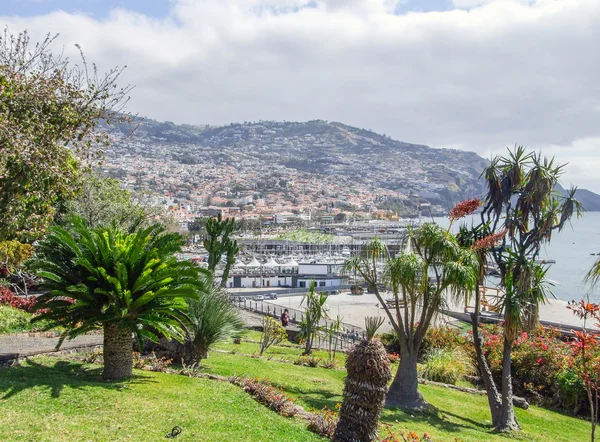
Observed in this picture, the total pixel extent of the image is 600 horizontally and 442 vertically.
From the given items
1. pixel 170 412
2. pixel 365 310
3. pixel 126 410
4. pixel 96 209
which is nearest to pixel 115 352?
pixel 126 410

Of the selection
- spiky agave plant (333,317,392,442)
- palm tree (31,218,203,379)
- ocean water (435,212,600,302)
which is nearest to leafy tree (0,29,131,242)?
palm tree (31,218,203,379)

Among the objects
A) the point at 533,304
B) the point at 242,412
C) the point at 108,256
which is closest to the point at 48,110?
the point at 108,256

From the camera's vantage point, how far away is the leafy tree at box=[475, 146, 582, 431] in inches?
361

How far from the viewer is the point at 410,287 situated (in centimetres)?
991

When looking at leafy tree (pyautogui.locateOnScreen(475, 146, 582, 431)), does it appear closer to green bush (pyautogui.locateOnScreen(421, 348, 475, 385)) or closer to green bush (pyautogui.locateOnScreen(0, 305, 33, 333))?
green bush (pyautogui.locateOnScreen(421, 348, 475, 385))

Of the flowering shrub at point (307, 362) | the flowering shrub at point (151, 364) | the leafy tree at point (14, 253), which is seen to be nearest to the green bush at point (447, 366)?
the flowering shrub at point (307, 362)

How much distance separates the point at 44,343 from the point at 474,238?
9.62m

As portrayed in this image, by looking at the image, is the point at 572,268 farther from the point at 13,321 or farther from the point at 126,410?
the point at 126,410

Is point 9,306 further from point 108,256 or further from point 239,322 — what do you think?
point 108,256

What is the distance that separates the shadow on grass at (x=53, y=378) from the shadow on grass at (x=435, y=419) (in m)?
4.43

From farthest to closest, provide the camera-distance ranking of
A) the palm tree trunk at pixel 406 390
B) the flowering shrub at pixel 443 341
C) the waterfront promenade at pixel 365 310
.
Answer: the waterfront promenade at pixel 365 310 < the flowering shrub at pixel 443 341 < the palm tree trunk at pixel 406 390

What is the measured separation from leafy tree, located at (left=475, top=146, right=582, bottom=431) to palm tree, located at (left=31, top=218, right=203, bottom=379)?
615cm

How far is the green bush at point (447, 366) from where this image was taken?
12734 mm

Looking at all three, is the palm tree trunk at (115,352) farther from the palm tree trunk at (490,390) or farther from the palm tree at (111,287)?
the palm tree trunk at (490,390)
